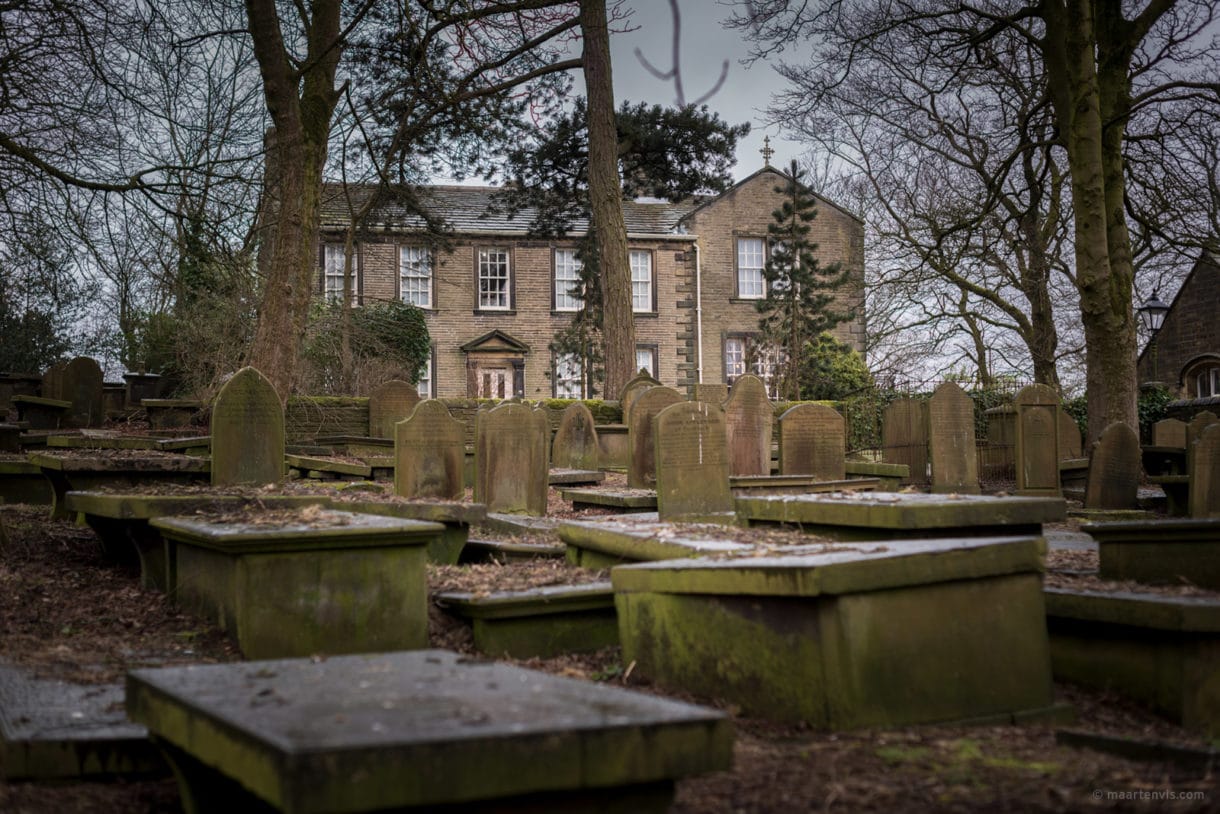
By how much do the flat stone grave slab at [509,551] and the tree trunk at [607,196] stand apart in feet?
40.0

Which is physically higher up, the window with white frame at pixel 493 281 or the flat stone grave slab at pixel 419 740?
the window with white frame at pixel 493 281

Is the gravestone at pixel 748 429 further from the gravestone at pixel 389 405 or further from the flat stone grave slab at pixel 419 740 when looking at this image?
the flat stone grave slab at pixel 419 740

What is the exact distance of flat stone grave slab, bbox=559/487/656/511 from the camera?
37.7 feet

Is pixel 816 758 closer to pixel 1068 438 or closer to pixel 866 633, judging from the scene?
pixel 866 633

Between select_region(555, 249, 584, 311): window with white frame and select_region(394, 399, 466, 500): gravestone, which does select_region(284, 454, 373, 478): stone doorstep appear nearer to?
select_region(394, 399, 466, 500): gravestone

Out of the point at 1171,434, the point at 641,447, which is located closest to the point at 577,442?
the point at 641,447

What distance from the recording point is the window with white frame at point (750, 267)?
135 feet

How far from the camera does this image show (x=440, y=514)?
317 inches

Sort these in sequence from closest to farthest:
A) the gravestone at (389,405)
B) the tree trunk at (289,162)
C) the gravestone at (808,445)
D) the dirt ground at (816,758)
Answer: the dirt ground at (816,758) < the gravestone at (808,445) < the tree trunk at (289,162) < the gravestone at (389,405)

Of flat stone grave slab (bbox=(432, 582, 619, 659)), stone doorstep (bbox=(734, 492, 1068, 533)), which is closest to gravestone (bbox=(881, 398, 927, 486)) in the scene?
stone doorstep (bbox=(734, 492, 1068, 533))

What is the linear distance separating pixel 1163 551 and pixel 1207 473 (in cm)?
674

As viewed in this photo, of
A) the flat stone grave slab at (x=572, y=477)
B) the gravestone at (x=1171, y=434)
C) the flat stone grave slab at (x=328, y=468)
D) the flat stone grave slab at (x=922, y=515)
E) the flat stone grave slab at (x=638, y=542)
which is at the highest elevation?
the gravestone at (x=1171, y=434)

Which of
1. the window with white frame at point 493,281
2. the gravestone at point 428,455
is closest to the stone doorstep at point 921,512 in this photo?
the gravestone at point 428,455

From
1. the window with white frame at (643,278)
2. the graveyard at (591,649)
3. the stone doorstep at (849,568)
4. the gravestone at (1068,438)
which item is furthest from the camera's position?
the window with white frame at (643,278)
